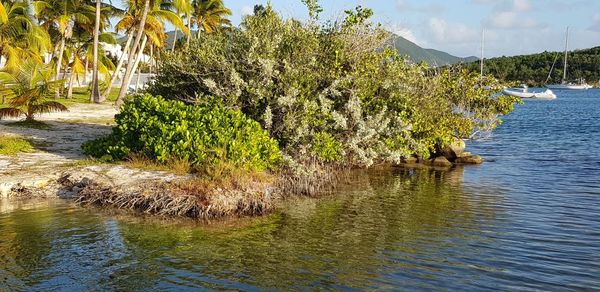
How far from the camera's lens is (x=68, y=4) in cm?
4053

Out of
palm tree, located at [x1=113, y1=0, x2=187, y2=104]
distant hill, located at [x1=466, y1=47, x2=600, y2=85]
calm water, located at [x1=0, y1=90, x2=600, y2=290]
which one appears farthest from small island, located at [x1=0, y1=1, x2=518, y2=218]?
distant hill, located at [x1=466, y1=47, x2=600, y2=85]

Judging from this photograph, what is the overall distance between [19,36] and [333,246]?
30441mm

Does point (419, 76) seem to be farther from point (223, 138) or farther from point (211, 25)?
point (211, 25)

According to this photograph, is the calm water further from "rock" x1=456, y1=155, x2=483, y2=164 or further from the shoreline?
"rock" x1=456, y1=155, x2=483, y2=164

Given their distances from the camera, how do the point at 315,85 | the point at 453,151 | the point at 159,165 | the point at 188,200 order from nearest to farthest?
the point at 188,200, the point at 159,165, the point at 315,85, the point at 453,151

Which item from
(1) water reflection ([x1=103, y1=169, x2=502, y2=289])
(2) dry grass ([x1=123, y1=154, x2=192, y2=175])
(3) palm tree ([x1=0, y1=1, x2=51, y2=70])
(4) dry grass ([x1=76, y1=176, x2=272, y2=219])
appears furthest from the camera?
(3) palm tree ([x1=0, y1=1, x2=51, y2=70])

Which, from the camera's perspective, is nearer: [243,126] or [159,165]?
[159,165]

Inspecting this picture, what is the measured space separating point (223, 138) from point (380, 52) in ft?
31.1

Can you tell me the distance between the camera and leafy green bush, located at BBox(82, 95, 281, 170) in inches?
621

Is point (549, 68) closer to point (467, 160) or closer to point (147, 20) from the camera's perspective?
point (147, 20)

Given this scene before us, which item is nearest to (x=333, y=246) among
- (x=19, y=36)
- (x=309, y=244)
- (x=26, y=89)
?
(x=309, y=244)

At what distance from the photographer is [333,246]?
38.8ft

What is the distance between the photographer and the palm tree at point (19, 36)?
3388 cm

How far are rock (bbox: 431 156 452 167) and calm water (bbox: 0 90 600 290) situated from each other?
7.58 metres
